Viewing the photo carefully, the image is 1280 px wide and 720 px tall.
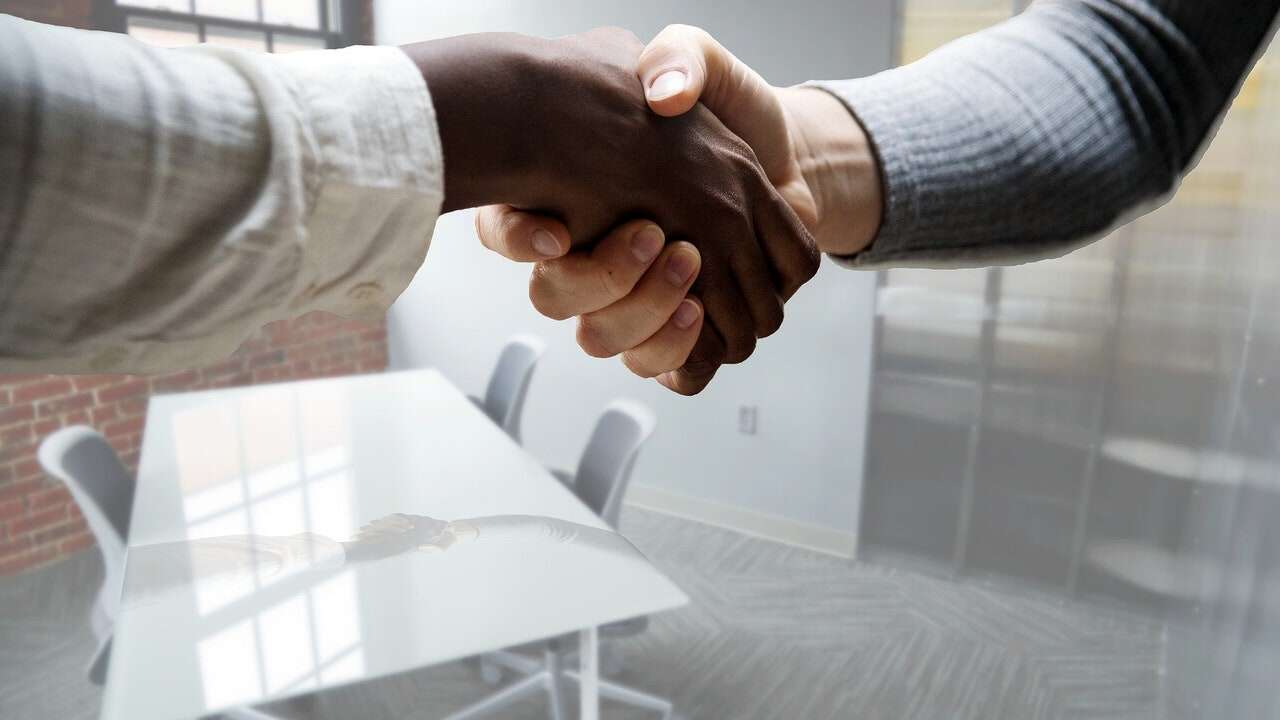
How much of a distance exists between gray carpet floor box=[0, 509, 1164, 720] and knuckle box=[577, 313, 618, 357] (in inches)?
39.4

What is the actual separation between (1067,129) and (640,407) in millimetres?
883

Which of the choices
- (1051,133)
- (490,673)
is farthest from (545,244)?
(490,673)

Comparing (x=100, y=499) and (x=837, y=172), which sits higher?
(x=837, y=172)

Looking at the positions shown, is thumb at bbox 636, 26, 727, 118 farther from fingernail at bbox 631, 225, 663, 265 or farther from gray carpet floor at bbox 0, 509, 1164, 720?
gray carpet floor at bbox 0, 509, 1164, 720

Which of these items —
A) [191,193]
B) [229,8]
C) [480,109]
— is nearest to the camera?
[191,193]

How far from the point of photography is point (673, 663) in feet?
5.27

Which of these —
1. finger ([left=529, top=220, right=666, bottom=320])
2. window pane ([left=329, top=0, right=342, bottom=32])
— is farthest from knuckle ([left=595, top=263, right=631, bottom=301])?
window pane ([left=329, top=0, right=342, bottom=32])

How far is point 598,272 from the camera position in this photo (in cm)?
53

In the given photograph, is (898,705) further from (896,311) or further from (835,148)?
(835,148)

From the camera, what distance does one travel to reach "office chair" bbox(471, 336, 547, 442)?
1.88 m

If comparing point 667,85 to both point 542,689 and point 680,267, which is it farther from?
point 542,689

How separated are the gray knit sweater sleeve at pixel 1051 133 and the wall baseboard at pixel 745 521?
1453 mm

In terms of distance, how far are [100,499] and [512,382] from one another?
91 cm

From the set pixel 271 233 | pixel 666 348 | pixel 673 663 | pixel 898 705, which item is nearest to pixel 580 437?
pixel 673 663
